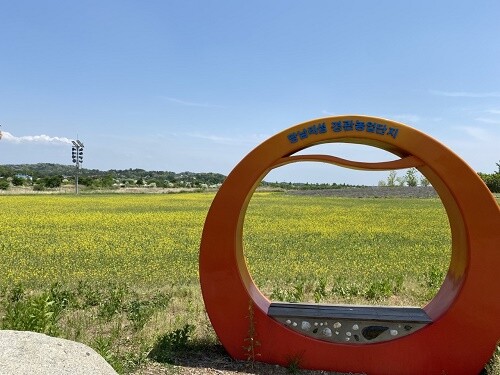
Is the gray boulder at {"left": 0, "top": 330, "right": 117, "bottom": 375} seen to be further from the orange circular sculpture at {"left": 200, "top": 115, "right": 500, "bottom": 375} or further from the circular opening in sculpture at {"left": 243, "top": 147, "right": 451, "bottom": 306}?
the circular opening in sculpture at {"left": 243, "top": 147, "right": 451, "bottom": 306}

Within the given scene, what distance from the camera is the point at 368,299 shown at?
7.93 m

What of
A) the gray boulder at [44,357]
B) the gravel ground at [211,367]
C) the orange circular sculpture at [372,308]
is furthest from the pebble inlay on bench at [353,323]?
the gray boulder at [44,357]

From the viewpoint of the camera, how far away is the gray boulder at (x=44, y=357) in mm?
3664

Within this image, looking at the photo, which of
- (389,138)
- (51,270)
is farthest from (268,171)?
(51,270)

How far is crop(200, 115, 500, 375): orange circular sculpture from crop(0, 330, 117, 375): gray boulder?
1663mm

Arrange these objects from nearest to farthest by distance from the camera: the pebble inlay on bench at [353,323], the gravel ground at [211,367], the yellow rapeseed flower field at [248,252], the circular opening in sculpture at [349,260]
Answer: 1. the gravel ground at [211,367]
2. the pebble inlay on bench at [353,323]
3. the circular opening in sculpture at [349,260]
4. the yellow rapeseed flower field at [248,252]

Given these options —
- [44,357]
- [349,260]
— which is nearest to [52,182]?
[349,260]

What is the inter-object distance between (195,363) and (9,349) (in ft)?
6.44

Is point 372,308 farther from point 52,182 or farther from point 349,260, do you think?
point 52,182

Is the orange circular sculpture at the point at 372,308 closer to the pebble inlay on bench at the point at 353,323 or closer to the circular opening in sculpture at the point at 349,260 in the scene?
the pebble inlay on bench at the point at 353,323

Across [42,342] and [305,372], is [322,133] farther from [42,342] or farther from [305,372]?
[42,342]

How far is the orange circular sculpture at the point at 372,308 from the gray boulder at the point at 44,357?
1663 millimetres

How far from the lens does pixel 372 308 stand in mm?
5590

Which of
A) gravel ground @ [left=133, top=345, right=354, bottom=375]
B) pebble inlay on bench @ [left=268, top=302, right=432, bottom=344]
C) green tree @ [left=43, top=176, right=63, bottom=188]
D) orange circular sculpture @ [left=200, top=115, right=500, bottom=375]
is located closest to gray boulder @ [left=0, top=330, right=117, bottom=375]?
gravel ground @ [left=133, top=345, right=354, bottom=375]
